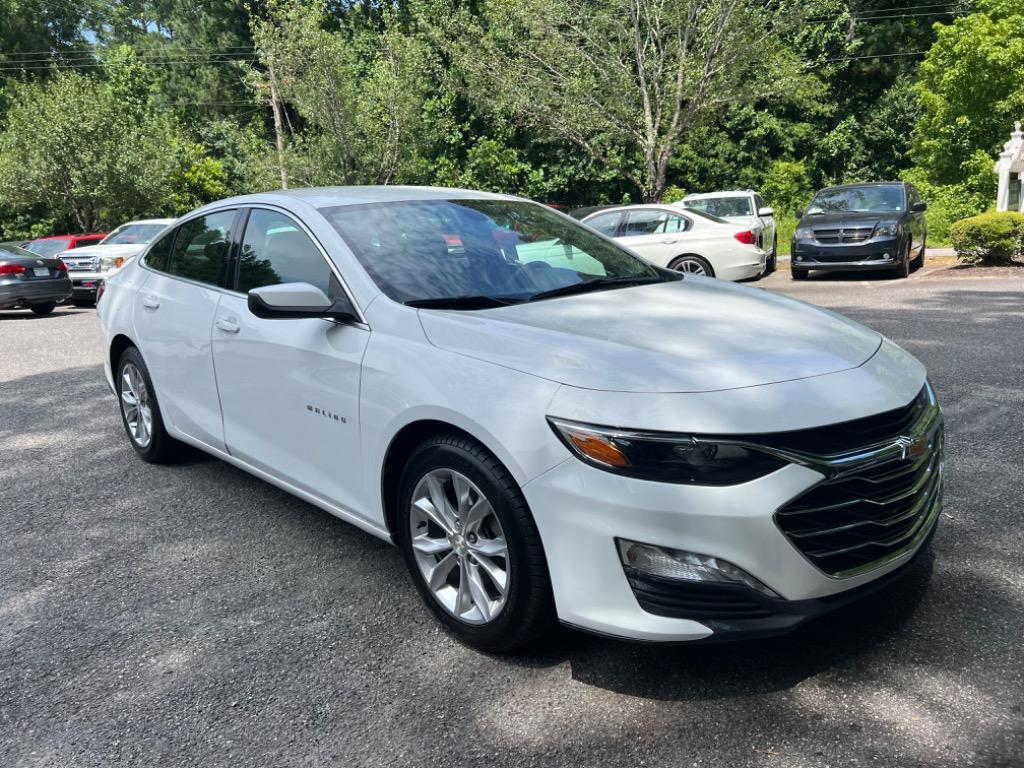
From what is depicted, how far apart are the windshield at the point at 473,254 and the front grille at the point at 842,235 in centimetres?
1201

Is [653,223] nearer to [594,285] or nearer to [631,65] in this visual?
[631,65]

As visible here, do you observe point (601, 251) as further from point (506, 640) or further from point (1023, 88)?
point (1023, 88)

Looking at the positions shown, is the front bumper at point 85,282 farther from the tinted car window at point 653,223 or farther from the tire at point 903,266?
the tire at point 903,266

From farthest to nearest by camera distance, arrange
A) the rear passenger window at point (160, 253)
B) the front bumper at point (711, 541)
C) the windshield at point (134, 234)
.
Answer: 1. the windshield at point (134, 234)
2. the rear passenger window at point (160, 253)
3. the front bumper at point (711, 541)

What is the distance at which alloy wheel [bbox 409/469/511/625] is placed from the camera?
9.53 feet

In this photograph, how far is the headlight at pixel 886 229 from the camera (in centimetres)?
1475

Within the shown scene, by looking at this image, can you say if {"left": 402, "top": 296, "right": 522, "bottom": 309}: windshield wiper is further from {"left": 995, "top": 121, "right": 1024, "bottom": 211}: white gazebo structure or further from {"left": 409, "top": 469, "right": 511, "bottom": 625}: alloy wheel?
{"left": 995, "top": 121, "right": 1024, "bottom": 211}: white gazebo structure

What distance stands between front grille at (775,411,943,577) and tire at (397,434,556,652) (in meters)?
0.80

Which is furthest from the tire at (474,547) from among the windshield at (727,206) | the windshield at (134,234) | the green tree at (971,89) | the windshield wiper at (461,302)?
the green tree at (971,89)

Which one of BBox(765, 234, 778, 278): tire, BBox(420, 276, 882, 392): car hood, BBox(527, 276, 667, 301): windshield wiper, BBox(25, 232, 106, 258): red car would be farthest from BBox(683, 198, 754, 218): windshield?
BBox(25, 232, 106, 258): red car

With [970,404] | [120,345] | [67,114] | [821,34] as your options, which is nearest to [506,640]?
[120,345]

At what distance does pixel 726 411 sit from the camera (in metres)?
2.54

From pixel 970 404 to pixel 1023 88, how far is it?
97.8 feet

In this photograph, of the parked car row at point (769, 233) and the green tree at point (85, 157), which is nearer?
the parked car row at point (769, 233)
